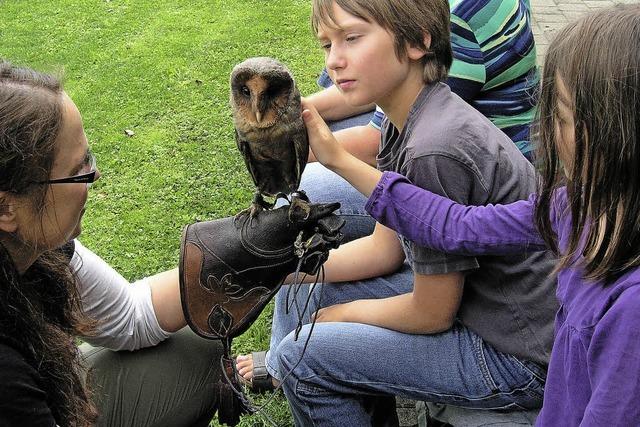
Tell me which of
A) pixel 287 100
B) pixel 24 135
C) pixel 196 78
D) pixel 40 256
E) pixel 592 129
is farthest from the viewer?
pixel 196 78

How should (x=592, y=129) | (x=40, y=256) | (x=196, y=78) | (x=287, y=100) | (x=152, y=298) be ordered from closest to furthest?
1. (x=592, y=129)
2. (x=40, y=256)
3. (x=287, y=100)
4. (x=152, y=298)
5. (x=196, y=78)

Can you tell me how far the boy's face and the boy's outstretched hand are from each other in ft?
0.43

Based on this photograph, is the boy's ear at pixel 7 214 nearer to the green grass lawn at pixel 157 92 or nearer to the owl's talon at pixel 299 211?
the owl's talon at pixel 299 211

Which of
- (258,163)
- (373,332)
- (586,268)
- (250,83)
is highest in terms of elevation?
(250,83)

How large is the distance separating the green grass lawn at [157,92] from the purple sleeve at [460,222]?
124 cm

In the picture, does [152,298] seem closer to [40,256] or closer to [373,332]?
[40,256]

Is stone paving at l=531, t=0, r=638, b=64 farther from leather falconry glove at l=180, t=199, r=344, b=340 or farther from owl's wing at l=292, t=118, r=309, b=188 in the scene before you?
leather falconry glove at l=180, t=199, r=344, b=340

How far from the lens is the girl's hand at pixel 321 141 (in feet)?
6.51

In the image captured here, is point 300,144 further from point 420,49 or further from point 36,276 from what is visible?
point 36,276

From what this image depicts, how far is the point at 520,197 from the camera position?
6.20ft

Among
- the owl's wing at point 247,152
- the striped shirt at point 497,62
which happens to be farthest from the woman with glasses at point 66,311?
the striped shirt at point 497,62

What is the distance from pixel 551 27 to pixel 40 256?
513cm

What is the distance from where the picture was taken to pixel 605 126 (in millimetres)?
1258

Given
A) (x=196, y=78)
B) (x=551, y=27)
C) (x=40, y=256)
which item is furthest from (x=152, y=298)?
(x=551, y=27)
